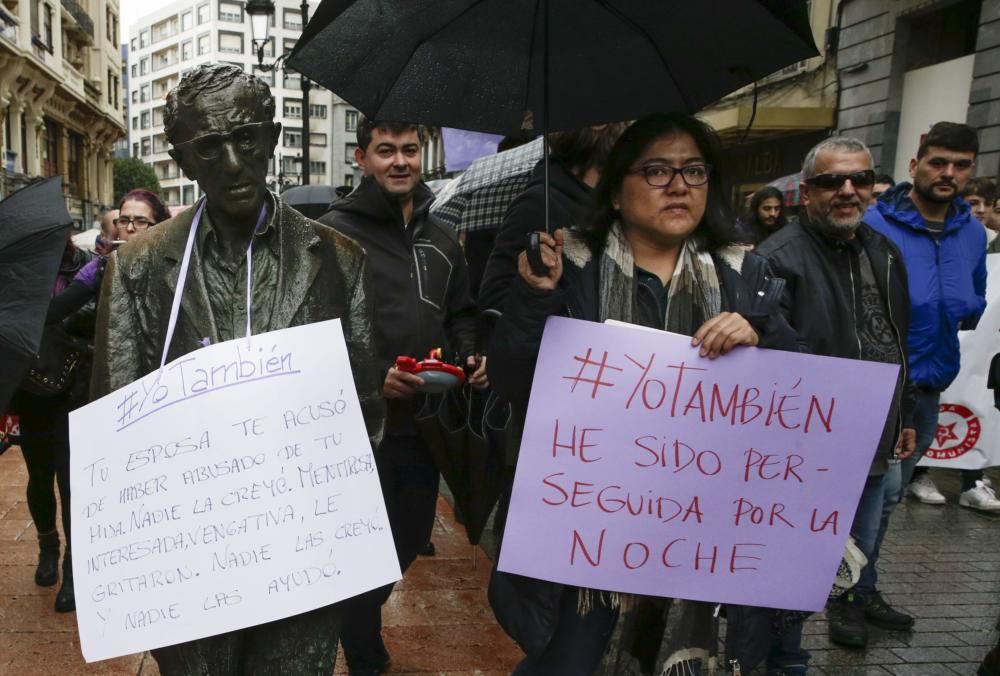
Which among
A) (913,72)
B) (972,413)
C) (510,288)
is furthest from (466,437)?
(913,72)

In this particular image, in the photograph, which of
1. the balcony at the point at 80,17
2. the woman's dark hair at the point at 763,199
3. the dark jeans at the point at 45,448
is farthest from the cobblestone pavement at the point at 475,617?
the balcony at the point at 80,17

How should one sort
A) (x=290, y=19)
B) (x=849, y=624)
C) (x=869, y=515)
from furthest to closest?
(x=290, y=19)
(x=849, y=624)
(x=869, y=515)

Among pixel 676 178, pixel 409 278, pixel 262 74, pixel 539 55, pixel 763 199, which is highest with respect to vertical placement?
pixel 262 74

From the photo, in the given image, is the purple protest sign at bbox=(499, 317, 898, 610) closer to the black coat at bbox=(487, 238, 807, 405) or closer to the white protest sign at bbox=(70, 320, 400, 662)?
the black coat at bbox=(487, 238, 807, 405)

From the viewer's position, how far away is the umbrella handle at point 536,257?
201 cm

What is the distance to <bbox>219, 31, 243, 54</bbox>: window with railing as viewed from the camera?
321 feet

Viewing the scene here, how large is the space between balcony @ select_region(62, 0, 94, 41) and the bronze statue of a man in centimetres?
4603

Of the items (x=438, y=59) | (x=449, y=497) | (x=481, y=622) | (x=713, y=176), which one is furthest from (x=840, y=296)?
(x=449, y=497)

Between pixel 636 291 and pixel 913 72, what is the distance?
12748mm

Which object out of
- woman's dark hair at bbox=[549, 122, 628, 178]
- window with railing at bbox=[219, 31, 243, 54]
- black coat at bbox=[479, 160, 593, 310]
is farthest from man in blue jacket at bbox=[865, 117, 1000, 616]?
window with railing at bbox=[219, 31, 243, 54]

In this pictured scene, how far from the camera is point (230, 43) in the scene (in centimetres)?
9856

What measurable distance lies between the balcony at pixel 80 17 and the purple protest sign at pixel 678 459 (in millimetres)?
46461

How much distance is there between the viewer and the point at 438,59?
7.77ft

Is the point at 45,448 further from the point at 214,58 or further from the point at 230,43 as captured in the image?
the point at 230,43
